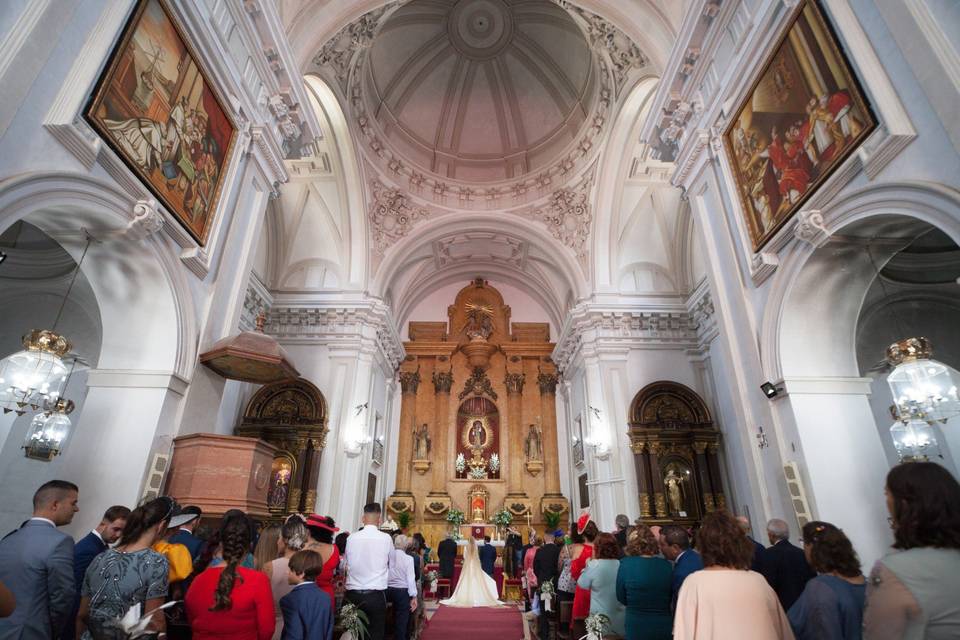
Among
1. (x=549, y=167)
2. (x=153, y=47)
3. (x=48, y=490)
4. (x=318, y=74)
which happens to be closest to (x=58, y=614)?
(x=48, y=490)

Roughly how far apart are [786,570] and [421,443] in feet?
42.6

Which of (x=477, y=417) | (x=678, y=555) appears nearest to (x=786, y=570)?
(x=678, y=555)

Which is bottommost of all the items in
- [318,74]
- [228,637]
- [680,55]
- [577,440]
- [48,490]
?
[228,637]

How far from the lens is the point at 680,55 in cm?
634

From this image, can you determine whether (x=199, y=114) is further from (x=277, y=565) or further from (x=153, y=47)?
(x=277, y=565)

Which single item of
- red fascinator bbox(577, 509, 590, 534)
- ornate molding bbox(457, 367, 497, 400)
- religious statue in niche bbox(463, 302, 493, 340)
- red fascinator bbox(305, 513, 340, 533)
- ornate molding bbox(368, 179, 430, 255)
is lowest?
red fascinator bbox(305, 513, 340, 533)

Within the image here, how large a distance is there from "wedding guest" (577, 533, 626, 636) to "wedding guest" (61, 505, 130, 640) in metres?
3.04

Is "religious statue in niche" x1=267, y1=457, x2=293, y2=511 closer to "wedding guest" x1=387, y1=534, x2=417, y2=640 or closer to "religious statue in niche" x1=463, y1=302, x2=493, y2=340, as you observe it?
"wedding guest" x1=387, y1=534, x2=417, y2=640

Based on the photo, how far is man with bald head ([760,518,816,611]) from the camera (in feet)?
11.4

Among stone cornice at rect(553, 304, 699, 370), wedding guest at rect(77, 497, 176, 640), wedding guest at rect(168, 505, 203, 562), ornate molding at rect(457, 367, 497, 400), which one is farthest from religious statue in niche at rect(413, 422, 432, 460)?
wedding guest at rect(77, 497, 176, 640)

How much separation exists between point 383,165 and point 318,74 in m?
3.81

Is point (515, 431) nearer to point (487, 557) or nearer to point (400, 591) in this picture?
point (487, 557)

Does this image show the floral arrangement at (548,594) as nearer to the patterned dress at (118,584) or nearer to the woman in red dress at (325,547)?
the woman in red dress at (325,547)

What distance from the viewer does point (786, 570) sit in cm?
352
